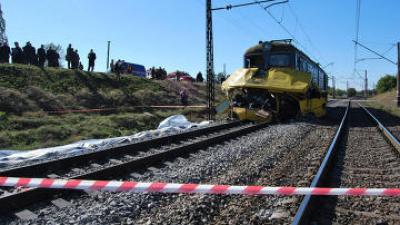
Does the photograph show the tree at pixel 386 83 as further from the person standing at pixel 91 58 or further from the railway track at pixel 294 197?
the railway track at pixel 294 197

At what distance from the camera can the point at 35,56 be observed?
2806cm

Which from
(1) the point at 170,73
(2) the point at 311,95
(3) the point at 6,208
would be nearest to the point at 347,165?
(3) the point at 6,208

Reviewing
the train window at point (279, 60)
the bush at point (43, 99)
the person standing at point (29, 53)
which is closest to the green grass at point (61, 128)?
the bush at point (43, 99)

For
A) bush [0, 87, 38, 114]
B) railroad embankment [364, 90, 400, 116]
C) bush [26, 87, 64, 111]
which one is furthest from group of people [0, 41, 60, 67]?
railroad embankment [364, 90, 400, 116]

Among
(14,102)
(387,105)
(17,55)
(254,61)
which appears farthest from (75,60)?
(387,105)

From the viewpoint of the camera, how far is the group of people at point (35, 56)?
2705cm

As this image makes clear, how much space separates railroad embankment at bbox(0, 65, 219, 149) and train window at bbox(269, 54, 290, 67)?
18.6 ft

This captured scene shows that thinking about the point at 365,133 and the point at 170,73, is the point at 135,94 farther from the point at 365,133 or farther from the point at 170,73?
the point at 170,73

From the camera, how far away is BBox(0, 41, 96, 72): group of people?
2705 centimetres

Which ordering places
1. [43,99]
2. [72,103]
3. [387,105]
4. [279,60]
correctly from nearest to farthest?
[279,60], [43,99], [72,103], [387,105]

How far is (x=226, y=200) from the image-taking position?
5484mm

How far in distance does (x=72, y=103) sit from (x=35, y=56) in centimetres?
669

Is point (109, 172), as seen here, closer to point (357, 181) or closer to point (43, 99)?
point (357, 181)

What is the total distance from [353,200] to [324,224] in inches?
41.2
